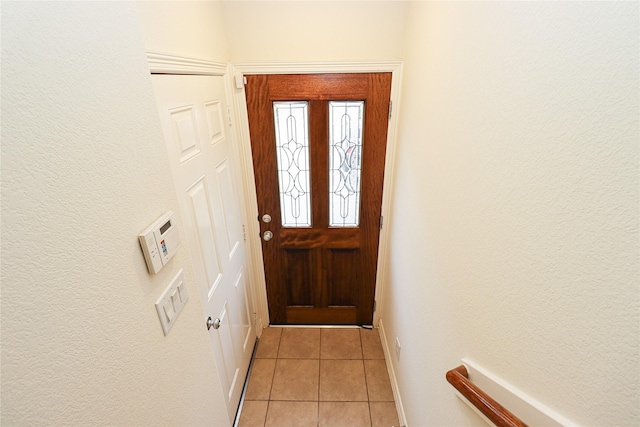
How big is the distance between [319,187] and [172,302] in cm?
130

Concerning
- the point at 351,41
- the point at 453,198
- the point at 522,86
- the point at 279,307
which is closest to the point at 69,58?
the point at 522,86

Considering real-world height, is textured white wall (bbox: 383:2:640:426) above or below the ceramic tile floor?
above

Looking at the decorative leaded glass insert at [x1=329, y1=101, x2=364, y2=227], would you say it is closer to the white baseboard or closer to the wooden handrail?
the white baseboard

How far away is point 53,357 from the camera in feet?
1.50

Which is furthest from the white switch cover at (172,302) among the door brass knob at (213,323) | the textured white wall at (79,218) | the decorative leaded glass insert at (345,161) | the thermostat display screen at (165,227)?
the decorative leaded glass insert at (345,161)

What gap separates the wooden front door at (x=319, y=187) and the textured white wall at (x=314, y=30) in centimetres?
12

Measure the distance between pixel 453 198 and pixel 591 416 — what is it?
0.66m

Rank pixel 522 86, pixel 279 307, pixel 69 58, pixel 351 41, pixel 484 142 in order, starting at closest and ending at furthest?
pixel 69 58 < pixel 522 86 < pixel 484 142 < pixel 351 41 < pixel 279 307

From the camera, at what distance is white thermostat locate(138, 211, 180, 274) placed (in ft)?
2.26

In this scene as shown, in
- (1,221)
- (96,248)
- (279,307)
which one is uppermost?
(1,221)

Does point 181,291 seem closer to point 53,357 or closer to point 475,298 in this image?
point 53,357

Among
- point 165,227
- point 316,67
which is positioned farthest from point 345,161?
point 165,227

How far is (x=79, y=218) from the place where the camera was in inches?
20.2

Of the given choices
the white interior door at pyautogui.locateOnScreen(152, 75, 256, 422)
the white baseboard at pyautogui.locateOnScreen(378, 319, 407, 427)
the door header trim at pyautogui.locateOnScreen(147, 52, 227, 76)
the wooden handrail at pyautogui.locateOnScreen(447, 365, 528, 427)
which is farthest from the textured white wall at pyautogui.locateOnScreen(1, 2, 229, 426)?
the white baseboard at pyautogui.locateOnScreen(378, 319, 407, 427)
